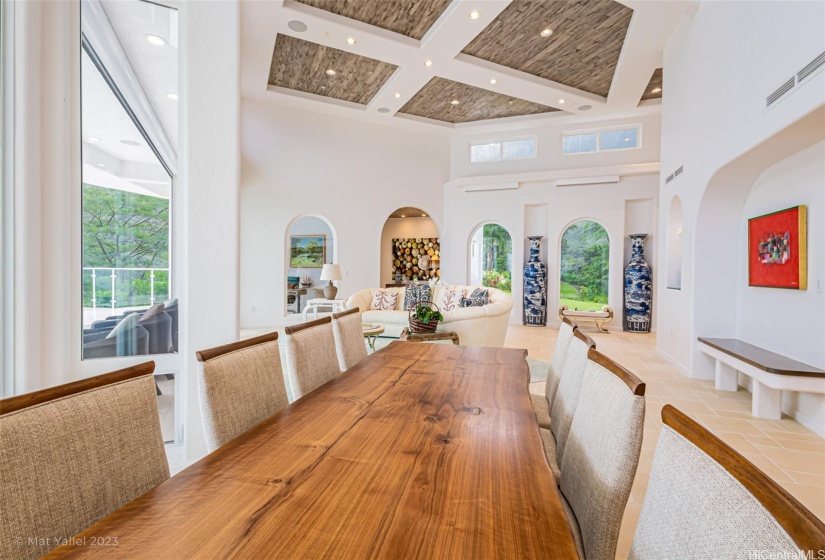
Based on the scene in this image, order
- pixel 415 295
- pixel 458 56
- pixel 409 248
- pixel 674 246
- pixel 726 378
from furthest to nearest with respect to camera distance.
A: pixel 409 248
pixel 415 295
pixel 458 56
pixel 674 246
pixel 726 378

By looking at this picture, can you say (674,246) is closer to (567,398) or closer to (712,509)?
(567,398)

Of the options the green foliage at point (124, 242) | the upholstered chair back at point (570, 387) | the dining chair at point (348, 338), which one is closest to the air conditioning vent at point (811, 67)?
the upholstered chair back at point (570, 387)

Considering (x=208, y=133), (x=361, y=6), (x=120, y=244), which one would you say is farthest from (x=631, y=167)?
(x=120, y=244)

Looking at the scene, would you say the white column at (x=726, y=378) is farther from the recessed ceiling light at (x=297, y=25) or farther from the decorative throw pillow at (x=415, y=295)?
the recessed ceiling light at (x=297, y=25)

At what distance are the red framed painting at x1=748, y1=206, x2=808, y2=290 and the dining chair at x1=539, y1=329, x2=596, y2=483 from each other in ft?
8.56

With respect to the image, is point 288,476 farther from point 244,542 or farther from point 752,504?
point 752,504

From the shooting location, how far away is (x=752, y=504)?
0.49m

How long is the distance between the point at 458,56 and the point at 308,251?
16.8ft

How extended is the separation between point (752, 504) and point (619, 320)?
7.66 meters

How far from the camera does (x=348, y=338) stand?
2.08 meters

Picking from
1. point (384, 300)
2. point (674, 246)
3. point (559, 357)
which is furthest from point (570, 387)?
point (384, 300)

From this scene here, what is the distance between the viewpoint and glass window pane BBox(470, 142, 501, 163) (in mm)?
8258

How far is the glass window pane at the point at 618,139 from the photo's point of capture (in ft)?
24.0

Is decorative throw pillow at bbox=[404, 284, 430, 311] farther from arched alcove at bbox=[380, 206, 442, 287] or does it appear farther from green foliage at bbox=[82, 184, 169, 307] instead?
green foliage at bbox=[82, 184, 169, 307]
